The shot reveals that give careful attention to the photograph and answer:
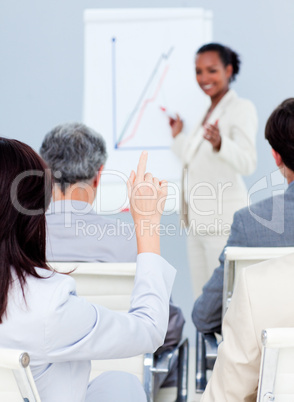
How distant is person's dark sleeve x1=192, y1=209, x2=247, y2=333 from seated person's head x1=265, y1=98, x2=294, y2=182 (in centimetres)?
23

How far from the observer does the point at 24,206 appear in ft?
3.68

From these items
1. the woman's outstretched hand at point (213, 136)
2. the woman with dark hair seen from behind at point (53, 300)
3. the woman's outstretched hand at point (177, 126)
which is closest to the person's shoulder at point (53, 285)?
the woman with dark hair seen from behind at point (53, 300)

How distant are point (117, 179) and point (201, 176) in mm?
680

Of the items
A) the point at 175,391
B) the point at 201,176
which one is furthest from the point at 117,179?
the point at 175,391

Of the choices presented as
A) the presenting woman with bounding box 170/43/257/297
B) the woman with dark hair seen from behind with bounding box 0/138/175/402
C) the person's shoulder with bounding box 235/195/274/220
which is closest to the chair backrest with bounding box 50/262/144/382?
the woman with dark hair seen from behind with bounding box 0/138/175/402

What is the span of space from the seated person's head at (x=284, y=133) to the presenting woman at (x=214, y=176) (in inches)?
50.5

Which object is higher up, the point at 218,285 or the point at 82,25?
the point at 82,25

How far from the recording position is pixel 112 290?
1.66 meters

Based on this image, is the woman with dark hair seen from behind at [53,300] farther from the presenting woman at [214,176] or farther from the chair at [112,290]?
the presenting woman at [214,176]

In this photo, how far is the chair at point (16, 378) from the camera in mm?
939

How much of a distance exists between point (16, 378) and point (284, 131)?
129 cm

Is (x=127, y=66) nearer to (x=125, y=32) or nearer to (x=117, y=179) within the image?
(x=125, y=32)

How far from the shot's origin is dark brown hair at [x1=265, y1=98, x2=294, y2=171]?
197 centimetres

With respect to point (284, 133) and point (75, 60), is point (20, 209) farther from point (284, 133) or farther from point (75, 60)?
point (75, 60)
